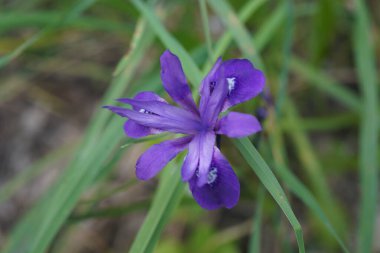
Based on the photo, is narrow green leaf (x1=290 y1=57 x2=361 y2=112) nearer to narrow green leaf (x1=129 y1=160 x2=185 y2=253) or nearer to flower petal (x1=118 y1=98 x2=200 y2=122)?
narrow green leaf (x1=129 y1=160 x2=185 y2=253)

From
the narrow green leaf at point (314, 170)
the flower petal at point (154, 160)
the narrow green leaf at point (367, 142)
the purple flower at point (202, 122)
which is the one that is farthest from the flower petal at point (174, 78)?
the narrow green leaf at point (314, 170)

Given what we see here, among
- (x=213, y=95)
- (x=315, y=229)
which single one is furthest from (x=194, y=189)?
(x=315, y=229)

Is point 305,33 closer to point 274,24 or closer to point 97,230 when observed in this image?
point 274,24

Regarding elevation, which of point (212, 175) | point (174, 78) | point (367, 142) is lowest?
point (367, 142)

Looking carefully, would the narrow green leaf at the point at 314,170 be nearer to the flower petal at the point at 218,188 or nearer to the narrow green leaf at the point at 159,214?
the narrow green leaf at the point at 159,214

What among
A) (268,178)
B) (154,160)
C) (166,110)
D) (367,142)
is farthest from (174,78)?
(367,142)

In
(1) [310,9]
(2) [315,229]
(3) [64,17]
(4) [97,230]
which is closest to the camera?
(3) [64,17]

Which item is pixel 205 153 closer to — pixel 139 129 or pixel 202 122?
pixel 202 122
